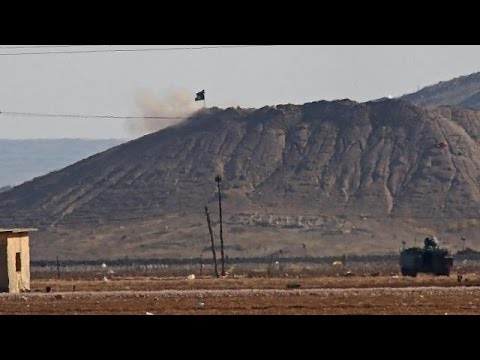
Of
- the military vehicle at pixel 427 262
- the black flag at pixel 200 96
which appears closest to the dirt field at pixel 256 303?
the military vehicle at pixel 427 262

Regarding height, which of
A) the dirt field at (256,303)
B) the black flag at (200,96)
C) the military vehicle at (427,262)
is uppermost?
Result: the black flag at (200,96)

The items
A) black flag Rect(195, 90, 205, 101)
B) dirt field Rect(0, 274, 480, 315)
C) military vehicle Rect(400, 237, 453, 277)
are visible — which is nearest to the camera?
dirt field Rect(0, 274, 480, 315)

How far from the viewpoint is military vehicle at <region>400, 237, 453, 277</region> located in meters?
87.5

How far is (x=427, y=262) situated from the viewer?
292ft

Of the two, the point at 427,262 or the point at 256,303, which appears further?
the point at 427,262

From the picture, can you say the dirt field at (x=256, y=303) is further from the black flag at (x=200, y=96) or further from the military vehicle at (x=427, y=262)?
the black flag at (x=200, y=96)

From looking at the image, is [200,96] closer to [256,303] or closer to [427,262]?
[427,262]

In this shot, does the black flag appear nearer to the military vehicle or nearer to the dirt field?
the military vehicle

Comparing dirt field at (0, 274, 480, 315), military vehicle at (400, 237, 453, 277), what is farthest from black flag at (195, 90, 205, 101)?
dirt field at (0, 274, 480, 315)

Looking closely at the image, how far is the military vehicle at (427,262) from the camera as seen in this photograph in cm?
8750

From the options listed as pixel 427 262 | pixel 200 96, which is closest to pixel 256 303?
pixel 427 262

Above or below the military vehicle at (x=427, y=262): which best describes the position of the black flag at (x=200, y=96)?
above
